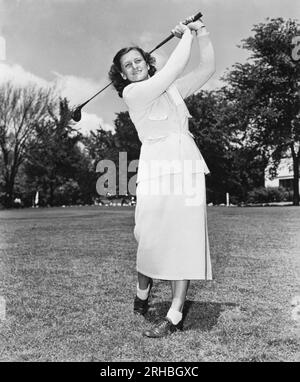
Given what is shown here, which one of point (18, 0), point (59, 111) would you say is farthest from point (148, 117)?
point (59, 111)

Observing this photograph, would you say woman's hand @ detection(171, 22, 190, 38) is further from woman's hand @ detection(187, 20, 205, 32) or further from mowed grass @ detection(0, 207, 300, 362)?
mowed grass @ detection(0, 207, 300, 362)

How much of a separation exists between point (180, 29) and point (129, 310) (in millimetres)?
2395

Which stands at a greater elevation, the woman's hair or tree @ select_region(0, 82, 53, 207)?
tree @ select_region(0, 82, 53, 207)

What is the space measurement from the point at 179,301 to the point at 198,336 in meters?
0.31

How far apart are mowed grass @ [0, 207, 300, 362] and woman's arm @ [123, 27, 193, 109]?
1.75 meters

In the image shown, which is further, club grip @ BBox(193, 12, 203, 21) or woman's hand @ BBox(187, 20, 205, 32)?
woman's hand @ BBox(187, 20, 205, 32)

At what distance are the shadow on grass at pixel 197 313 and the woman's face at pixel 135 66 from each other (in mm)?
1976

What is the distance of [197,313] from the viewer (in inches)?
163

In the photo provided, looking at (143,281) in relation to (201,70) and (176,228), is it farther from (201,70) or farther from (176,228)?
(201,70)

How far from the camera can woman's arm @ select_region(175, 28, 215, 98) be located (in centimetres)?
369

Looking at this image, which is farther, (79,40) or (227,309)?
(79,40)

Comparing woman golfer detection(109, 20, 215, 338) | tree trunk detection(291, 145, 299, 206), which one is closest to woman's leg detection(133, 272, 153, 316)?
woman golfer detection(109, 20, 215, 338)

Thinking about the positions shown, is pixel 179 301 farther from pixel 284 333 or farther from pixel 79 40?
pixel 79 40
